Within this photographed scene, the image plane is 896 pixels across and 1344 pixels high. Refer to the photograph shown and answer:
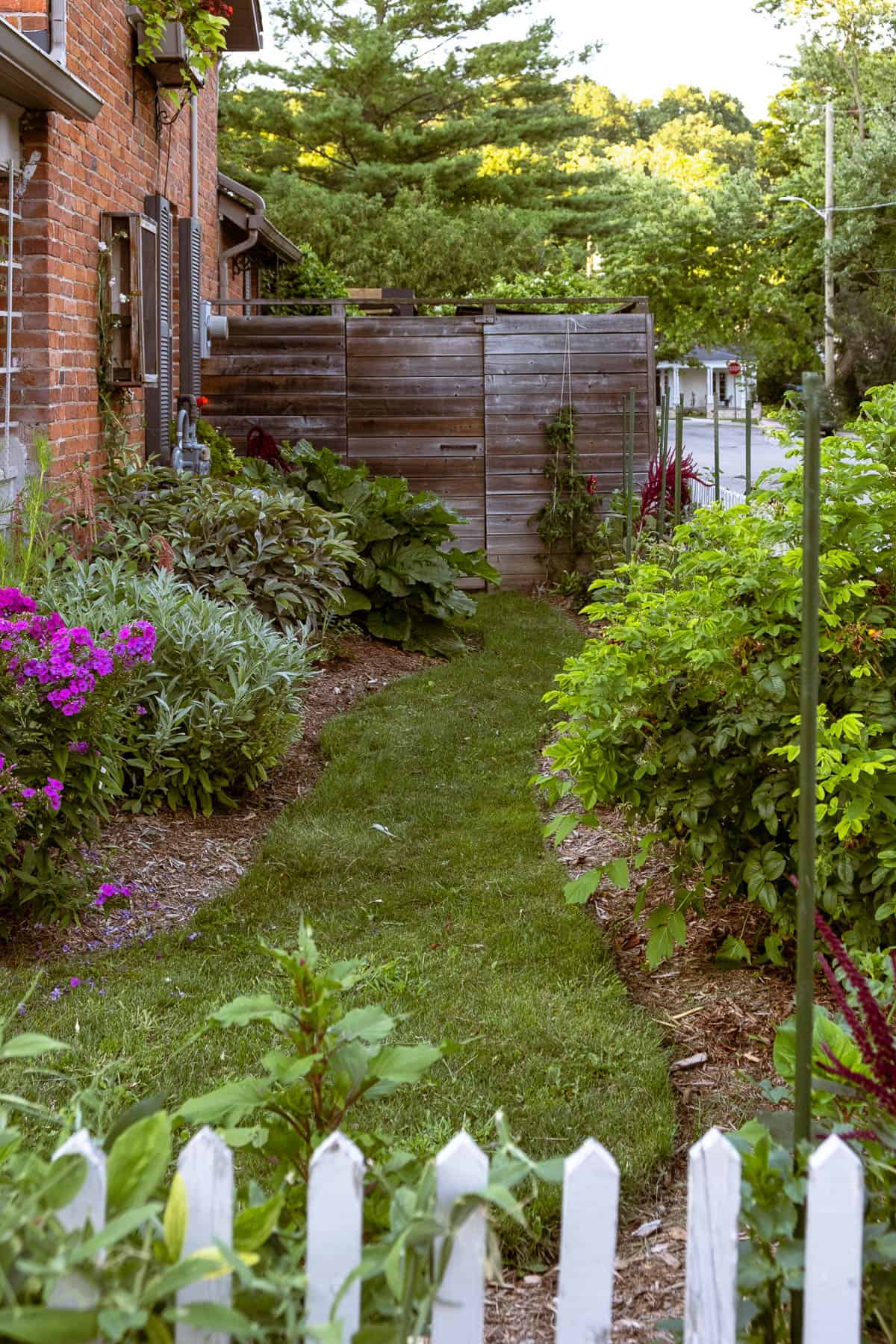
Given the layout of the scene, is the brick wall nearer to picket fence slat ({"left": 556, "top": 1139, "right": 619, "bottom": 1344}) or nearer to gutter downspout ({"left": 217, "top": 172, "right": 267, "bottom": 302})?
gutter downspout ({"left": 217, "top": 172, "right": 267, "bottom": 302})

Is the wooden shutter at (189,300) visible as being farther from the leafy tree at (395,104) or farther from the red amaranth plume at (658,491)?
the leafy tree at (395,104)

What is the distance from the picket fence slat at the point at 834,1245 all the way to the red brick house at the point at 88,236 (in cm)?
521

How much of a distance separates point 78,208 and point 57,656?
4198mm

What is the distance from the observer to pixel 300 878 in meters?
4.62

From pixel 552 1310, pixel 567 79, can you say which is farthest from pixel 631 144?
pixel 552 1310

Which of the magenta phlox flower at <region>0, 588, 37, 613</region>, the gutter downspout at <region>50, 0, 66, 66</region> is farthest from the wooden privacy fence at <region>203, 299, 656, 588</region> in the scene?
the magenta phlox flower at <region>0, 588, 37, 613</region>

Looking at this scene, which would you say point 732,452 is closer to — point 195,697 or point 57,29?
point 57,29

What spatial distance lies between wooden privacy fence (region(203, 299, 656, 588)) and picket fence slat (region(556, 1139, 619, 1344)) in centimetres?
980

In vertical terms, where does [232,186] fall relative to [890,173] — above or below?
below

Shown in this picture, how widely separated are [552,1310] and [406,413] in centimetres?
930

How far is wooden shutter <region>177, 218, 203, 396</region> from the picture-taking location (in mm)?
9469

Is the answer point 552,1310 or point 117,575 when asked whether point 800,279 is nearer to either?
point 117,575

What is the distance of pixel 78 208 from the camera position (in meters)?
7.03

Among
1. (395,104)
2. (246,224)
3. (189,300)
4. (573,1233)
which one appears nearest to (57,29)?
(189,300)
